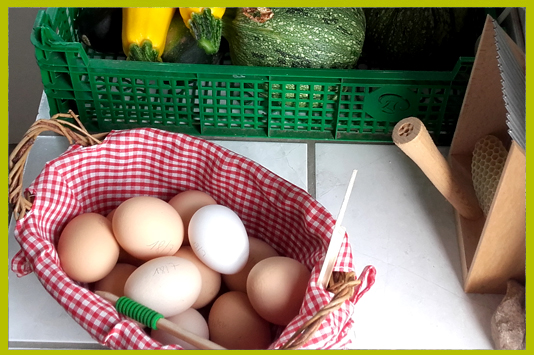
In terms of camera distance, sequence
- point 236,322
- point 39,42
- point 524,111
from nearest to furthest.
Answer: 1. point 524,111
2. point 236,322
3. point 39,42

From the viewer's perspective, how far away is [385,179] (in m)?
0.83

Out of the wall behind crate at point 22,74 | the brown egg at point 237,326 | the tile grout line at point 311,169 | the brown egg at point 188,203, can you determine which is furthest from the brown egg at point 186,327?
the wall behind crate at point 22,74

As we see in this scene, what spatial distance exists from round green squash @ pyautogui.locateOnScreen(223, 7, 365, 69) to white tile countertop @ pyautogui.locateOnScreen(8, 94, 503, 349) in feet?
0.43

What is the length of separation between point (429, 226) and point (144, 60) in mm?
473

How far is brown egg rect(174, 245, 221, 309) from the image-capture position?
0.68 metres

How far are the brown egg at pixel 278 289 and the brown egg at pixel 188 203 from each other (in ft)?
0.43

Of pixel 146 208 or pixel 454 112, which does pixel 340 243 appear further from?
pixel 454 112

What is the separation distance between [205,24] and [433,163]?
1.21 feet

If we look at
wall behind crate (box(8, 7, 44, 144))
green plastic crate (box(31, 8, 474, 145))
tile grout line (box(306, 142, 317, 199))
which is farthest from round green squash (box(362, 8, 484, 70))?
wall behind crate (box(8, 7, 44, 144))

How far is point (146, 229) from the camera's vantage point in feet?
2.16

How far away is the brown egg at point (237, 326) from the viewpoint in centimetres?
64

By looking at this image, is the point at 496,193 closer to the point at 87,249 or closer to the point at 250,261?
the point at 250,261

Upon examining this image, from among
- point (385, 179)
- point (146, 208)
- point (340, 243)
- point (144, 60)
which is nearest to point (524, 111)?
point (340, 243)

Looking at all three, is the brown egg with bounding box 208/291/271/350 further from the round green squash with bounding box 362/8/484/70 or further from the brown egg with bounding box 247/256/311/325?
the round green squash with bounding box 362/8/484/70
